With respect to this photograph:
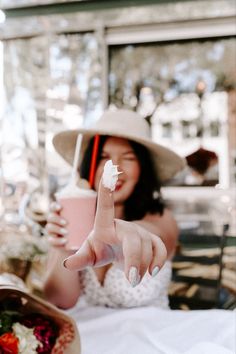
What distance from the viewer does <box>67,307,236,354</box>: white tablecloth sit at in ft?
5.44

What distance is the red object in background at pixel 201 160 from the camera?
3.05 m

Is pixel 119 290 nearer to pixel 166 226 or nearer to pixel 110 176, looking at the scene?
pixel 166 226

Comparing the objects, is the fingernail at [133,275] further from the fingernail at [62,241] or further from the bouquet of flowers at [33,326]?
the fingernail at [62,241]

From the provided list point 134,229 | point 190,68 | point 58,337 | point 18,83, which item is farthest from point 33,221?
point 134,229

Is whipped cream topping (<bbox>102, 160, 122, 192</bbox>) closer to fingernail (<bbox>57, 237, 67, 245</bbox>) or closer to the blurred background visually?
fingernail (<bbox>57, 237, 67, 245</bbox>)

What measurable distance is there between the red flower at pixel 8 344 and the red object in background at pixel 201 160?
71.6 inches

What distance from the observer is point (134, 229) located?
107 centimetres

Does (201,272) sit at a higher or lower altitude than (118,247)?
lower

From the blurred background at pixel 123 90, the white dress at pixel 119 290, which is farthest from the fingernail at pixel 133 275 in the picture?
the blurred background at pixel 123 90

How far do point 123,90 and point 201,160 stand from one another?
65 cm

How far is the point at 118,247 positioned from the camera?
1.07 meters

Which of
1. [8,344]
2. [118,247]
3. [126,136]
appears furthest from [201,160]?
[118,247]

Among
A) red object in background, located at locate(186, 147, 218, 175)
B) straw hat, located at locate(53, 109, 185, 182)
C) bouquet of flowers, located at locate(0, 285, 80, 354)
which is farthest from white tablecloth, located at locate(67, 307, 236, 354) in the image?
red object in background, located at locate(186, 147, 218, 175)

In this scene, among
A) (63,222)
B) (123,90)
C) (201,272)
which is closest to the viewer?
(63,222)
